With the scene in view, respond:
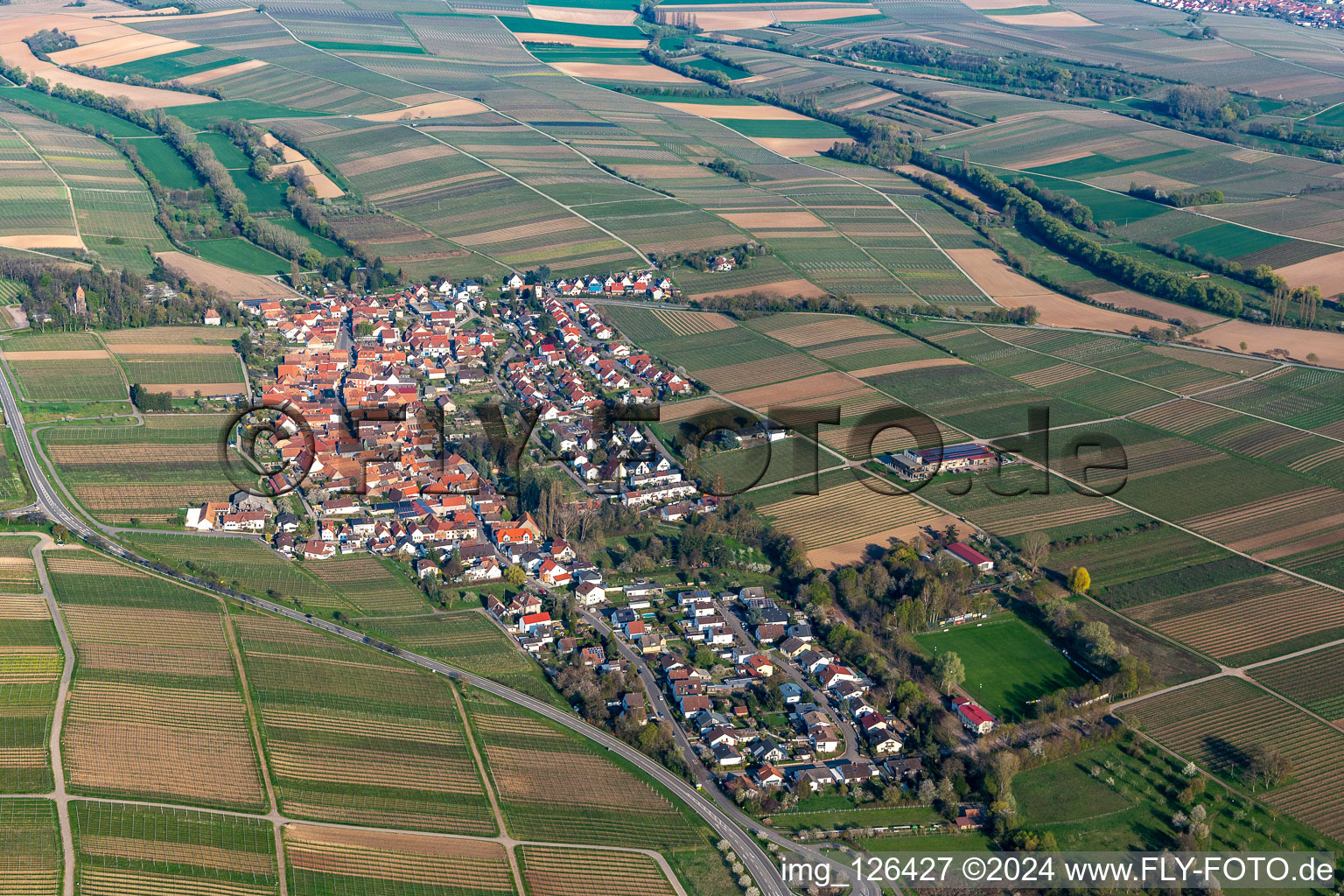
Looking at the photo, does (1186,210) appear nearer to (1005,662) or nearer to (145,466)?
(1005,662)

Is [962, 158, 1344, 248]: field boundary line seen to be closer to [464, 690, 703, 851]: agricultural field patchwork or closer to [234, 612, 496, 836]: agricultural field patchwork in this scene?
[464, 690, 703, 851]: agricultural field patchwork

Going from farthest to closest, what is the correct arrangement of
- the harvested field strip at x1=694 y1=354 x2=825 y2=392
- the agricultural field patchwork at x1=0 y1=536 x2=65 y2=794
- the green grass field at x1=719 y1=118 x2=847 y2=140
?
1. the green grass field at x1=719 y1=118 x2=847 y2=140
2. the harvested field strip at x1=694 y1=354 x2=825 y2=392
3. the agricultural field patchwork at x1=0 y1=536 x2=65 y2=794

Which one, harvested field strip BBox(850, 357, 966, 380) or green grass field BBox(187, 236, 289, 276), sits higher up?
green grass field BBox(187, 236, 289, 276)

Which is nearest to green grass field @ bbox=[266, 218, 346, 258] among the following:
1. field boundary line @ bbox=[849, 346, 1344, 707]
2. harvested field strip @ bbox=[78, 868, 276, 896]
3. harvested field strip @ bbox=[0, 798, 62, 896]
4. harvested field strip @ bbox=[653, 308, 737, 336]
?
harvested field strip @ bbox=[653, 308, 737, 336]

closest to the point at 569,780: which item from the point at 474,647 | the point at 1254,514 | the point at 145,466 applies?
the point at 474,647

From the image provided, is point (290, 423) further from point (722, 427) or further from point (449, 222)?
point (449, 222)

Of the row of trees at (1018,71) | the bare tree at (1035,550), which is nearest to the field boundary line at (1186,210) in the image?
the row of trees at (1018,71)

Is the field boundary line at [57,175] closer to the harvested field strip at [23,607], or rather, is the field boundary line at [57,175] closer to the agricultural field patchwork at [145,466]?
the agricultural field patchwork at [145,466]
